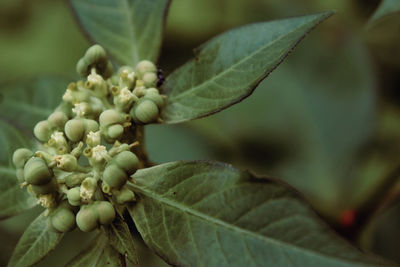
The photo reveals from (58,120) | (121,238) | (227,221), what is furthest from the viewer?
(58,120)

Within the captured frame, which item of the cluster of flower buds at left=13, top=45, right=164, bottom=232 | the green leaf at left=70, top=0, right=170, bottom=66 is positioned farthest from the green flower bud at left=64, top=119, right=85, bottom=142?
the green leaf at left=70, top=0, right=170, bottom=66

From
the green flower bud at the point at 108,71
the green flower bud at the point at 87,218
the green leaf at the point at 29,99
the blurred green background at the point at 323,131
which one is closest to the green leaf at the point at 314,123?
the blurred green background at the point at 323,131

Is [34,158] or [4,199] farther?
[4,199]

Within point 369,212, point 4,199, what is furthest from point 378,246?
point 4,199

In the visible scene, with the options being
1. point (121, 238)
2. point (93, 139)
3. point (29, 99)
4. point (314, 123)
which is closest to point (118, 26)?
point (29, 99)

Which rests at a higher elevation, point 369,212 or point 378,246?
point 369,212

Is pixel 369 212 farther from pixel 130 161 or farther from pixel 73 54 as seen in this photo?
pixel 73 54

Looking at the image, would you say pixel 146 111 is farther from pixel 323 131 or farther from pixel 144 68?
pixel 323 131
